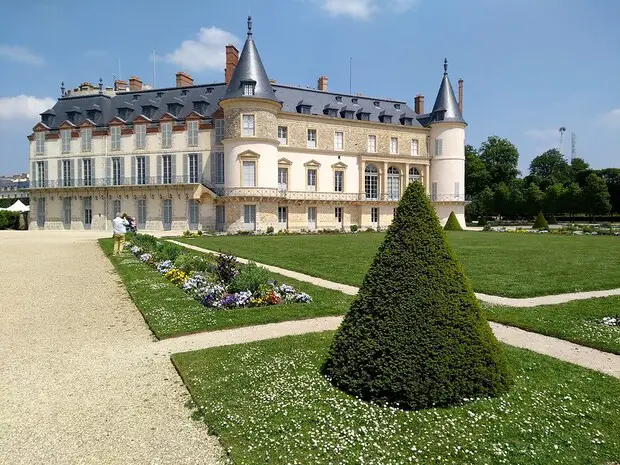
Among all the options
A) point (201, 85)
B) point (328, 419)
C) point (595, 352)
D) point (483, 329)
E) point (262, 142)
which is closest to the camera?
point (328, 419)

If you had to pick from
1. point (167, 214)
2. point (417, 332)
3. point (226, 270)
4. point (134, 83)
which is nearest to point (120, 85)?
point (134, 83)

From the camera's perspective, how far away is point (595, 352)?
5.24 m

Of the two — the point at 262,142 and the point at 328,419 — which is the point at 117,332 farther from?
the point at 262,142

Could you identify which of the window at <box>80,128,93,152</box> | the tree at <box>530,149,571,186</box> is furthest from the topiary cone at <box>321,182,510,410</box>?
the tree at <box>530,149,571,186</box>

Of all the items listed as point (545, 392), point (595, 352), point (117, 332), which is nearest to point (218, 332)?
point (117, 332)

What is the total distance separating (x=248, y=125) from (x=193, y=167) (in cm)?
628

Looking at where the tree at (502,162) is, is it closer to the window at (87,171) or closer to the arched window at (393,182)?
the arched window at (393,182)

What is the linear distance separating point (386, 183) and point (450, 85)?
10.6m

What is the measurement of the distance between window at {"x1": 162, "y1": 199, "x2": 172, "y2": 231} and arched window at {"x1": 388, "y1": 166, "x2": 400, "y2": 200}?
18.8 metres

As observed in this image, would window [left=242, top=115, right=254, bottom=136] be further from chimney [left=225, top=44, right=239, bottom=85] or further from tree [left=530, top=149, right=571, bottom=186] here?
tree [left=530, top=149, right=571, bottom=186]

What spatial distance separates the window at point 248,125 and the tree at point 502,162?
38062 millimetres

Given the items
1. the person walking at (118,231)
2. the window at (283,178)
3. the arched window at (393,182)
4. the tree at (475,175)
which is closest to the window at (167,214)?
the window at (283,178)

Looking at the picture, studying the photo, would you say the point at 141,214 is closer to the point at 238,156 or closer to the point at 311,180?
the point at 238,156

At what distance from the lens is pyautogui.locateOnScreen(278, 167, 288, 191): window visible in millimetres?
35531
